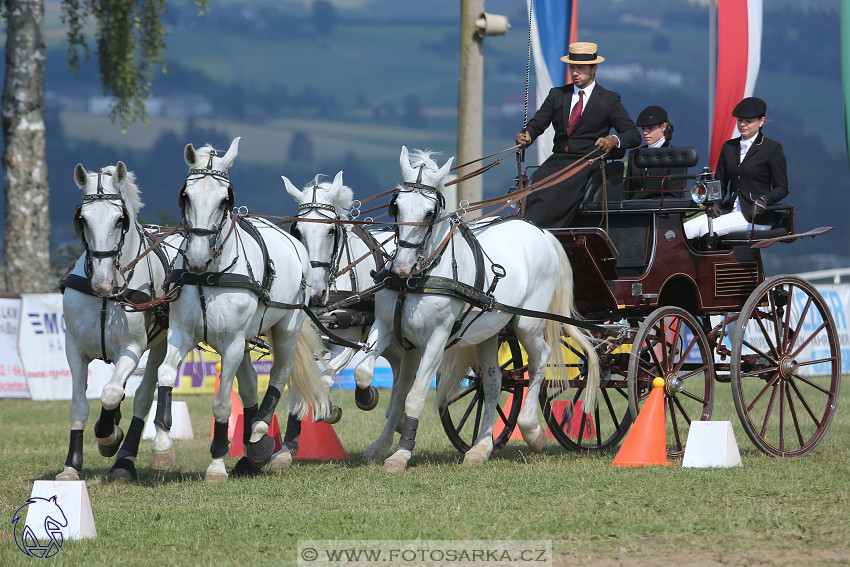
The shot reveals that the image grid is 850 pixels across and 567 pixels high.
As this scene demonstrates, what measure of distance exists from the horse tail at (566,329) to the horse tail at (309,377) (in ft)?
5.95

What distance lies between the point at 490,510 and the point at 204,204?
2520 mm

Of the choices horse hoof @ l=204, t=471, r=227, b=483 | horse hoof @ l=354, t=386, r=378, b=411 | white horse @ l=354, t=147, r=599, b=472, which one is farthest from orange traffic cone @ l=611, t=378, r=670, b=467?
horse hoof @ l=204, t=471, r=227, b=483

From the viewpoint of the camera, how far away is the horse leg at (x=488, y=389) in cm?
817

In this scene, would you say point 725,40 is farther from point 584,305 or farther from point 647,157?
point 584,305

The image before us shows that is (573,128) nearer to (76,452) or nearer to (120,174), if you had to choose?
(120,174)

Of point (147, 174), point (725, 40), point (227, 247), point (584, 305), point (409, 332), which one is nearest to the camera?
point (227, 247)

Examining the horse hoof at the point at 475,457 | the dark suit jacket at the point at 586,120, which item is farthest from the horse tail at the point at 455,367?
the dark suit jacket at the point at 586,120

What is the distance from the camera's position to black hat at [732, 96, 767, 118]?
A: 339 inches

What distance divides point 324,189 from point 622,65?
153 ft

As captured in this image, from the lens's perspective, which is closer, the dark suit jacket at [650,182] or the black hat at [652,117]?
the dark suit jacket at [650,182]

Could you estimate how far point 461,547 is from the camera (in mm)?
5117

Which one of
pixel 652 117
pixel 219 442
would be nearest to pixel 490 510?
pixel 219 442

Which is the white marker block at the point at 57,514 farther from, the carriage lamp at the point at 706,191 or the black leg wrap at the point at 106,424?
the carriage lamp at the point at 706,191

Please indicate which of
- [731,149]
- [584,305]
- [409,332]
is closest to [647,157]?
[731,149]
